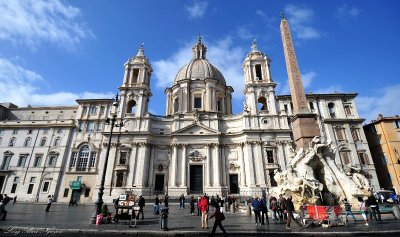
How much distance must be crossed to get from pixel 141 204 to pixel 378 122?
36471 mm

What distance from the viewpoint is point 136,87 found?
35.5 meters

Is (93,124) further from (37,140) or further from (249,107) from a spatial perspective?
(249,107)

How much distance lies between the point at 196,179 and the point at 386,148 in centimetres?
2701

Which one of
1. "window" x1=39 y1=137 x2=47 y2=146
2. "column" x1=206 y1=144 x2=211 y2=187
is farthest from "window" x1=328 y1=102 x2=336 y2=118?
"window" x1=39 y1=137 x2=47 y2=146

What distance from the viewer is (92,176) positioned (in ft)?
106

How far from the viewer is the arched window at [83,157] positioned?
32.8 metres

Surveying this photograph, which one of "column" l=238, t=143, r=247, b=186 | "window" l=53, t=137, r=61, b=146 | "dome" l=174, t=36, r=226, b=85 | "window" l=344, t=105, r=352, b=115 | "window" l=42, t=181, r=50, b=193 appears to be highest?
"dome" l=174, t=36, r=226, b=85

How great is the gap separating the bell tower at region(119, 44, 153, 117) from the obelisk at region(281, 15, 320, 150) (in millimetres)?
22823

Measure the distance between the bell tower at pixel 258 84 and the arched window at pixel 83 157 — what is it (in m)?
24.7

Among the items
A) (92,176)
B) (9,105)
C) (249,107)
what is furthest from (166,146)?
(9,105)

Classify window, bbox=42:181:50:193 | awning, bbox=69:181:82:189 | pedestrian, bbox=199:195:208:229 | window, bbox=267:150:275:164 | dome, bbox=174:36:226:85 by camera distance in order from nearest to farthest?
pedestrian, bbox=199:195:208:229 → window, bbox=267:150:275:164 → awning, bbox=69:181:82:189 → window, bbox=42:181:50:193 → dome, bbox=174:36:226:85

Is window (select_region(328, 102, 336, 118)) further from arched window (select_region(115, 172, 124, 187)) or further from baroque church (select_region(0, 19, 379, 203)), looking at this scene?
arched window (select_region(115, 172, 124, 187))

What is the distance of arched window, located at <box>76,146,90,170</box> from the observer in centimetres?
3284

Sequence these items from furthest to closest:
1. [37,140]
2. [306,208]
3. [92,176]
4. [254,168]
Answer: [37,140] < [92,176] < [254,168] < [306,208]
